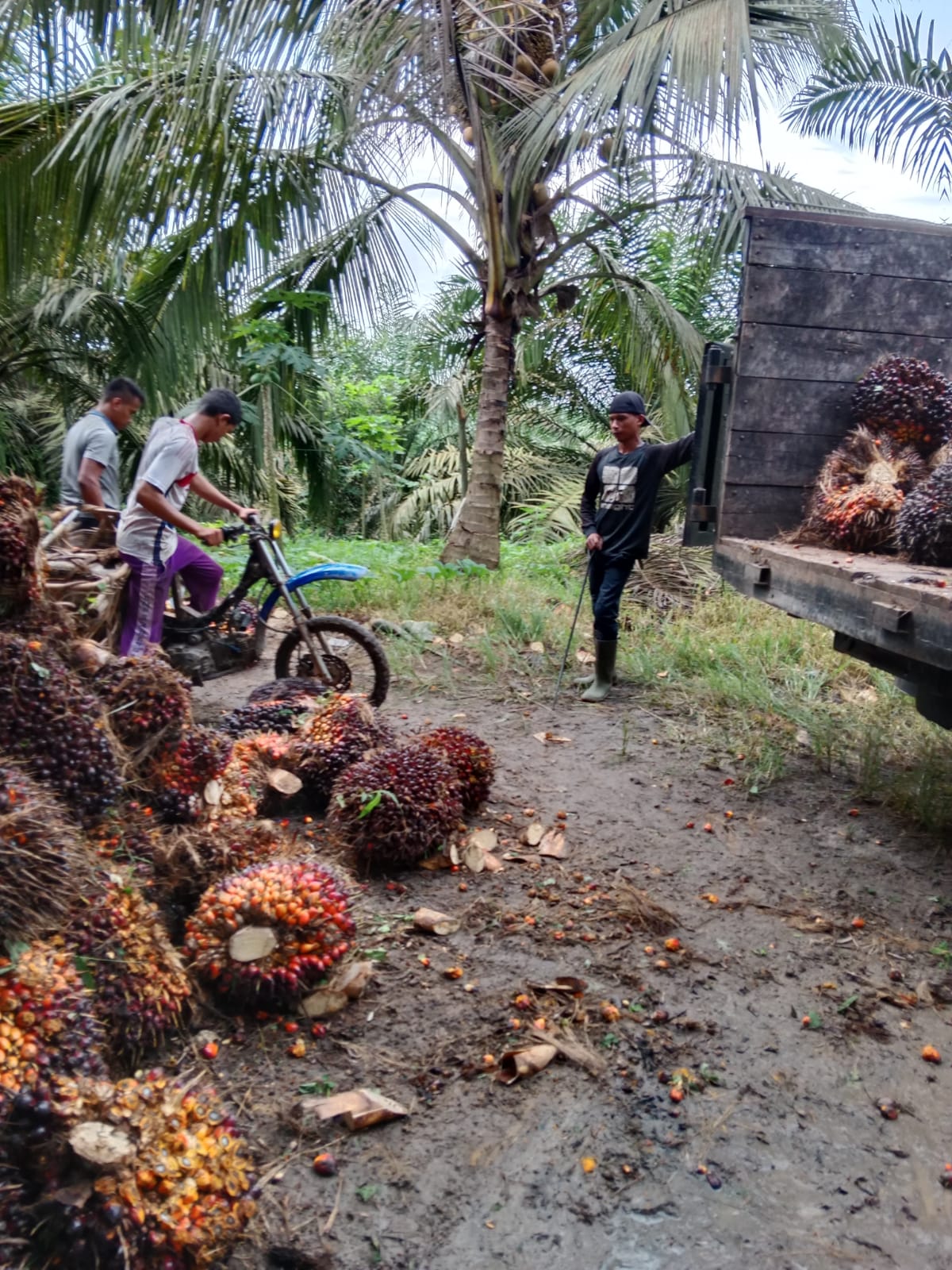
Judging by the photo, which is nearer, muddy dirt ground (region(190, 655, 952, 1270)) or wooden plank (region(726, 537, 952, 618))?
muddy dirt ground (region(190, 655, 952, 1270))

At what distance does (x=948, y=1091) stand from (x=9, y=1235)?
203 centimetres

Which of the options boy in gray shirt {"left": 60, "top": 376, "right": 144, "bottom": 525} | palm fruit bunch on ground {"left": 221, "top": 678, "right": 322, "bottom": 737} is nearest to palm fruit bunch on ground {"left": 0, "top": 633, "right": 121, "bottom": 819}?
palm fruit bunch on ground {"left": 221, "top": 678, "right": 322, "bottom": 737}

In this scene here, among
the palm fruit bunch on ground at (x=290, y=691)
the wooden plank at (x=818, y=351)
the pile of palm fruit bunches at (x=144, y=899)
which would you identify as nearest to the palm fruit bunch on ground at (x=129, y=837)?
the pile of palm fruit bunches at (x=144, y=899)

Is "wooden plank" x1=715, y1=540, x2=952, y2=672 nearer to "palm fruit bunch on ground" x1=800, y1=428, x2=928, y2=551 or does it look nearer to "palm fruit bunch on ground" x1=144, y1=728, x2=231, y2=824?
"palm fruit bunch on ground" x1=800, y1=428, x2=928, y2=551

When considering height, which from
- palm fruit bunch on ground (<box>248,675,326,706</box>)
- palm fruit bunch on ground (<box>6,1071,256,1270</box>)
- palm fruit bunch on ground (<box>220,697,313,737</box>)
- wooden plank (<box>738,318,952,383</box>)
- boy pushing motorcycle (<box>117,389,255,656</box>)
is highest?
wooden plank (<box>738,318,952,383</box>)

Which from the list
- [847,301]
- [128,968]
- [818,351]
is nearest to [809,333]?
[818,351]

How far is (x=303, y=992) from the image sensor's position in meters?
2.52

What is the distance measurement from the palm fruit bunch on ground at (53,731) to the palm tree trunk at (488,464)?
18.8 feet

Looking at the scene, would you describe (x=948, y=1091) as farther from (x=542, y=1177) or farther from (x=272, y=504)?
(x=272, y=504)

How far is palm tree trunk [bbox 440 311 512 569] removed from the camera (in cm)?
796

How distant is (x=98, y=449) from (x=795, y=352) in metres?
3.68

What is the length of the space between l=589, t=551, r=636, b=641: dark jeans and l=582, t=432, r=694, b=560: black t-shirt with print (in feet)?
0.15

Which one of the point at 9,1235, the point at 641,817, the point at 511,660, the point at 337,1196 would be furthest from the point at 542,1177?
the point at 511,660

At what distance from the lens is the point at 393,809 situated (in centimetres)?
332
